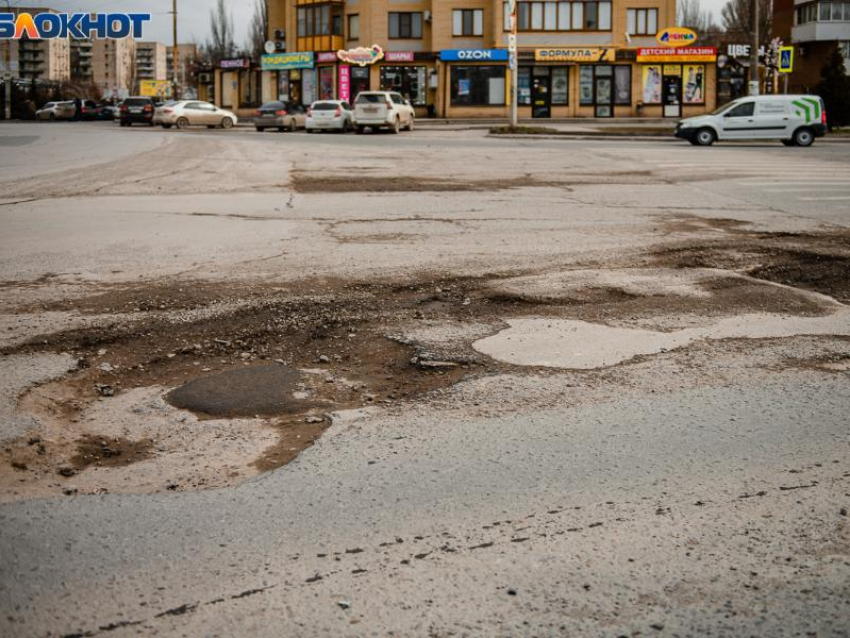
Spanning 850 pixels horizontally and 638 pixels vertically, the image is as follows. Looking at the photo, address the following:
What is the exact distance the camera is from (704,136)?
32656 millimetres

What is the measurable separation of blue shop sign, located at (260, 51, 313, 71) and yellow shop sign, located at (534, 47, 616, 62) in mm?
15371

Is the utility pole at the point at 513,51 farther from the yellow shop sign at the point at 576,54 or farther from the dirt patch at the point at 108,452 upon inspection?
the dirt patch at the point at 108,452

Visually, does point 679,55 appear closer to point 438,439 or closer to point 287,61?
point 287,61

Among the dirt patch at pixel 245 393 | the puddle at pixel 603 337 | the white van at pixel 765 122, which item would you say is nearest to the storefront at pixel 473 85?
the white van at pixel 765 122

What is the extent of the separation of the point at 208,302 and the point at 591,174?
1381cm

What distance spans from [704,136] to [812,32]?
143 ft

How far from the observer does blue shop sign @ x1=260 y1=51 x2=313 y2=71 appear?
65.2 metres

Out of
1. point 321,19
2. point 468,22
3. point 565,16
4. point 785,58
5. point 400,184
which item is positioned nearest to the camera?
point 400,184

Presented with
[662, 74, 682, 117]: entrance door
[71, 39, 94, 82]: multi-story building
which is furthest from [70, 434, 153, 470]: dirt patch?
[71, 39, 94, 82]: multi-story building

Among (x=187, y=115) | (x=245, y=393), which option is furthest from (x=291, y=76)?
(x=245, y=393)

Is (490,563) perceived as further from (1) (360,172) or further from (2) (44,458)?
(1) (360,172)

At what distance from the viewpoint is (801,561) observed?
3398 millimetres

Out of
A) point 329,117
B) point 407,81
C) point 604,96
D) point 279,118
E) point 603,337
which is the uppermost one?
point 407,81

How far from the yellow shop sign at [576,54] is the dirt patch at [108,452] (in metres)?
57.9
